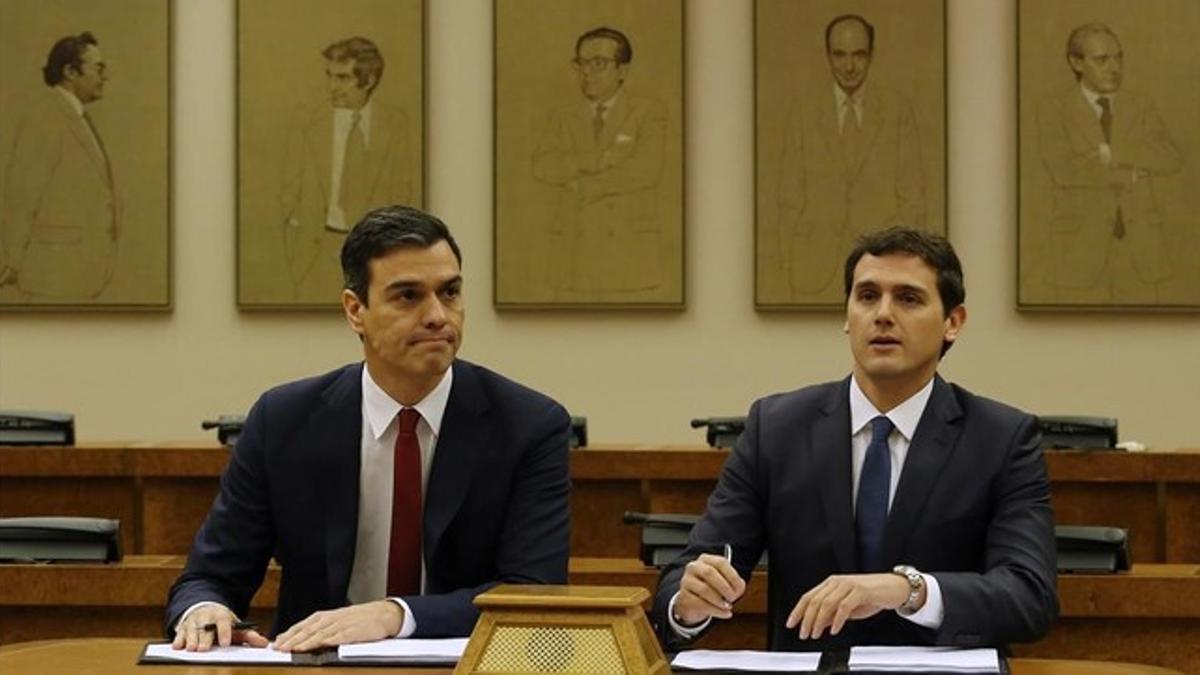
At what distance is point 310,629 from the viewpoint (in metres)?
3.05

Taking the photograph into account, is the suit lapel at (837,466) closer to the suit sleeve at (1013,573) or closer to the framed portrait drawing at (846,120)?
the suit sleeve at (1013,573)

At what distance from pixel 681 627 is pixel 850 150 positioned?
160 inches

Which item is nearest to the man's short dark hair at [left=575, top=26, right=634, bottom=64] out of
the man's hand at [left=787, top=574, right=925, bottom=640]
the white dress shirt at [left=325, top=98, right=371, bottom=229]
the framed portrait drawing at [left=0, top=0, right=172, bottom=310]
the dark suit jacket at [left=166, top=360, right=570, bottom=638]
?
the white dress shirt at [left=325, top=98, right=371, bottom=229]

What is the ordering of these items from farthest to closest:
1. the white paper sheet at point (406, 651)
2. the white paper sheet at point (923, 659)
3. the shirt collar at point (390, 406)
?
the shirt collar at point (390, 406) < the white paper sheet at point (406, 651) < the white paper sheet at point (923, 659)

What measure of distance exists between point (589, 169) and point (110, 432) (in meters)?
2.07

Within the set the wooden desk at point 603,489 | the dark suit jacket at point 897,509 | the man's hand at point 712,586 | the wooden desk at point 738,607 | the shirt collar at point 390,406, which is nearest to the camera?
the man's hand at point 712,586

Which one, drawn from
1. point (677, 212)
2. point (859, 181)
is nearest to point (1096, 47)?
point (859, 181)

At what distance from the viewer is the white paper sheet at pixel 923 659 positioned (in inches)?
111

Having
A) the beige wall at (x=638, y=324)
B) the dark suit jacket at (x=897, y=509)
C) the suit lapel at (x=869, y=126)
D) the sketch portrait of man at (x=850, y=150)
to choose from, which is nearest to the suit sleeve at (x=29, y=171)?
the beige wall at (x=638, y=324)

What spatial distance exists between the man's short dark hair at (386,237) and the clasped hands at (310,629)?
0.63 m

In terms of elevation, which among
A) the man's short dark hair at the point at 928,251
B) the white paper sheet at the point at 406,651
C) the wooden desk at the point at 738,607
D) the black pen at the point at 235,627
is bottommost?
the wooden desk at the point at 738,607

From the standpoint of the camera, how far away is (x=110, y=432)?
7359 millimetres

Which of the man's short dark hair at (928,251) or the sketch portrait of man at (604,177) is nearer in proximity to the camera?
the man's short dark hair at (928,251)

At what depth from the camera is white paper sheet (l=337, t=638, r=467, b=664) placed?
294 centimetres
